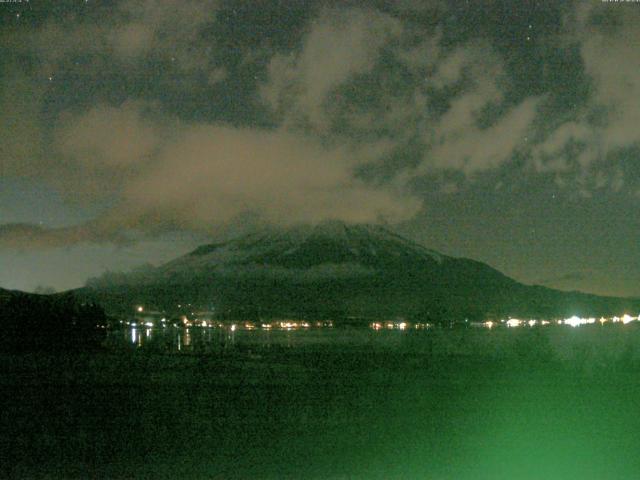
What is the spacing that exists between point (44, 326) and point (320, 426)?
43.1 m

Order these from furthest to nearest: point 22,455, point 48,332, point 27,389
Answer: point 48,332 < point 27,389 < point 22,455

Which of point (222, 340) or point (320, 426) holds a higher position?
point (222, 340)

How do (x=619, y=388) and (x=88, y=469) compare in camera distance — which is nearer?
(x=88, y=469)

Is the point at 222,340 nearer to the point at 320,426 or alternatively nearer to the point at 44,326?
the point at 44,326

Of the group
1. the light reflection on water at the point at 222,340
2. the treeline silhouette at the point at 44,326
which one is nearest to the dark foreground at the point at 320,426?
the light reflection on water at the point at 222,340

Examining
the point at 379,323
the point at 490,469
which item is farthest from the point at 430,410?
the point at 379,323

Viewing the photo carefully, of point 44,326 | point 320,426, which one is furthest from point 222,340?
point 320,426

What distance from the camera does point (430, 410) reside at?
57.8 ft

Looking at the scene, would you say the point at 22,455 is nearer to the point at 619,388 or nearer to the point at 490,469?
the point at 490,469

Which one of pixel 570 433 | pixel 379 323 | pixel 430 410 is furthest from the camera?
pixel 379 323

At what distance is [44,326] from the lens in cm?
5431

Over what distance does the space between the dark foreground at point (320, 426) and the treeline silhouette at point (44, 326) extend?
23618mm

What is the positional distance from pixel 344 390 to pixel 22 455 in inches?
400

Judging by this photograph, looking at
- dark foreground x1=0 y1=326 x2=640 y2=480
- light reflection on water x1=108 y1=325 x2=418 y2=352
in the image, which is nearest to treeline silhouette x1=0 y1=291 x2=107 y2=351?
light reflection on water x1=108 y1=325 x2=418 y2=352
